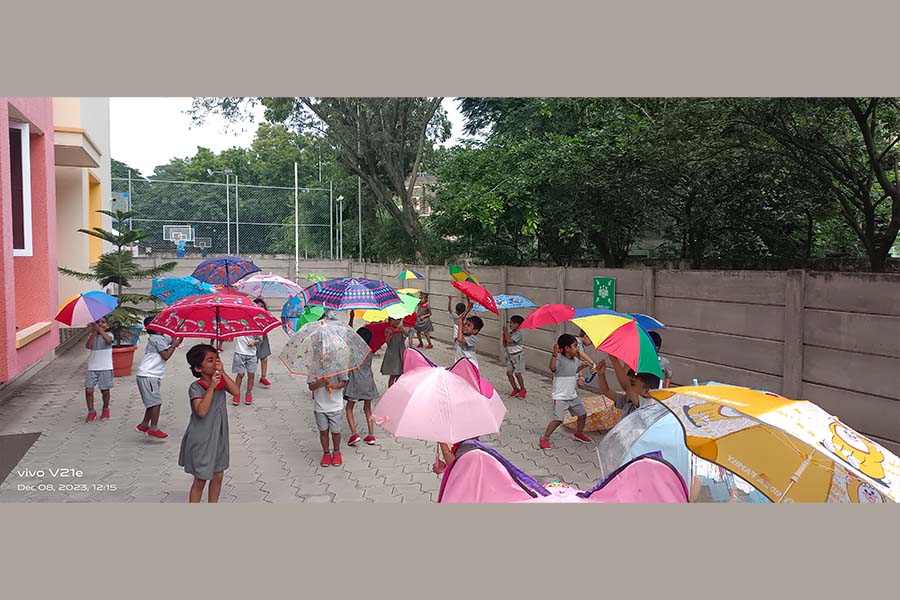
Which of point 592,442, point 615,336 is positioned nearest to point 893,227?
point 592,442

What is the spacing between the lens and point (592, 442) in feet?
24.4

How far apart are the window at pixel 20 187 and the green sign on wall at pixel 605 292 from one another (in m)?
8.32

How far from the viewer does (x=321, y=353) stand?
5.96 m

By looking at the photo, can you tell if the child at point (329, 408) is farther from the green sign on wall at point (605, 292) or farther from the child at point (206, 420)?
the green sign on wall at point (605, 292)

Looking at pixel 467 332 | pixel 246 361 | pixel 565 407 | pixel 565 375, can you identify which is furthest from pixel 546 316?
pixel 246 361

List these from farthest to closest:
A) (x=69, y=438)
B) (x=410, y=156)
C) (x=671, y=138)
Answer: (x=410, y=156)
(x=671, y=138)
(x=69, y=438)

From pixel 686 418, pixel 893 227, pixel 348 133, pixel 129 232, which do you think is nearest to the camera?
pixel 686 418

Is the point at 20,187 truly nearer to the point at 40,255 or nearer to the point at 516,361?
the point at 40,255

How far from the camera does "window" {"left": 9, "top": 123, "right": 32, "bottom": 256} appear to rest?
28.8ft

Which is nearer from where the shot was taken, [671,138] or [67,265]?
[671,138]

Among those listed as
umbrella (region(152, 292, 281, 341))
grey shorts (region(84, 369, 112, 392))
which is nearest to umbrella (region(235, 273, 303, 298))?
grey shorts (region(84, 369, 112, 392))

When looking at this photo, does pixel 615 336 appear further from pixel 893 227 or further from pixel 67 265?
pixel 67 265

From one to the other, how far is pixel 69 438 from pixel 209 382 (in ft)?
13.2

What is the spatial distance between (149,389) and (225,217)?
61.2 feet
